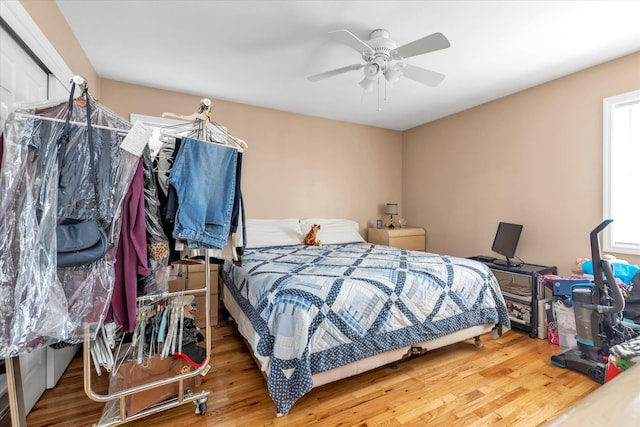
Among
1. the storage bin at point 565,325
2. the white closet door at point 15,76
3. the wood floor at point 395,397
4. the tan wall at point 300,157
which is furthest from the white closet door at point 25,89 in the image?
the storage bin at point 565,325

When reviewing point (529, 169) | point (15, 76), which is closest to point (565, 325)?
point (529, 169)

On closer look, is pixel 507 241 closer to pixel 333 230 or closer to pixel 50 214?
pixel 333 230

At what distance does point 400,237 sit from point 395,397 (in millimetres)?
2708

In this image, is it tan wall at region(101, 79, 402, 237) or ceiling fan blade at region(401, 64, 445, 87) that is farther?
tan wall at region(101, 79, 402, 237)

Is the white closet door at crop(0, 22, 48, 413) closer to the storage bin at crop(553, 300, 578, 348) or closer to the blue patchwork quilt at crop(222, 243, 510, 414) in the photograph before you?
the blue patchwork quilt at crop(222, 243, 510, 414)

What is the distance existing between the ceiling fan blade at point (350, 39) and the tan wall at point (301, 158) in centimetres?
204

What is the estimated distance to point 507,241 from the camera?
10.4ft

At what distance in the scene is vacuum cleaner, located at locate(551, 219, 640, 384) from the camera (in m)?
1.92

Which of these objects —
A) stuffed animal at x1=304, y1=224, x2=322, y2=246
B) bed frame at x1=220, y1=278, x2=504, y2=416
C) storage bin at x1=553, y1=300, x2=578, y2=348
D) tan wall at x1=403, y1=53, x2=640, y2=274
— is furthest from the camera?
stuffed animal at x1=304, y1=224, x2=322, y2=246

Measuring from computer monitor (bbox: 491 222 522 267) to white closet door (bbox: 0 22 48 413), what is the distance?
393 cm

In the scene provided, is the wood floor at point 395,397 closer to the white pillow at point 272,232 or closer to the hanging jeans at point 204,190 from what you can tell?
the hanging jeans at point 204,190

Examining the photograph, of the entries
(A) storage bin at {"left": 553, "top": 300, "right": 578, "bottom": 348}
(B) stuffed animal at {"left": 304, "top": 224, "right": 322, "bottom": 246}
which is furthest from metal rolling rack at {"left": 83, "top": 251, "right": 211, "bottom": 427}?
(A) storage bin at {"left": 553, "top": 300, "right": 578, "bottom": 348}

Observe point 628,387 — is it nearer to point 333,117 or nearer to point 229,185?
point 229,185

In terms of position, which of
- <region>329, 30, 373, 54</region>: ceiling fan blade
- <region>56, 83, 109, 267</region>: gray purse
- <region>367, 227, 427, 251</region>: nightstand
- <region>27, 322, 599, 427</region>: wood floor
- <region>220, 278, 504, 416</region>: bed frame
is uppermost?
<region>329, 30, 373, 54</region>: ceiling fan blade
